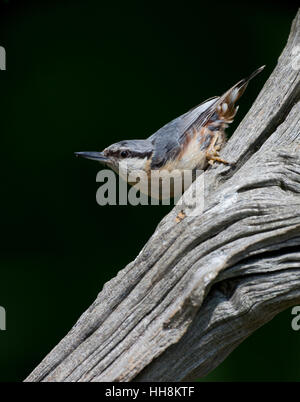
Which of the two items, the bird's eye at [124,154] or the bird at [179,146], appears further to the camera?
the bird's eye at [124,154]

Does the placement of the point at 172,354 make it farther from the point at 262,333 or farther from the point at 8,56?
the point at 8,56

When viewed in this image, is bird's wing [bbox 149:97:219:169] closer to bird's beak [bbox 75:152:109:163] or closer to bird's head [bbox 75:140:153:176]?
bird's head [bbox 75:140:153:176]

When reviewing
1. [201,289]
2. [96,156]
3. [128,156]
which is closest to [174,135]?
[128,156]

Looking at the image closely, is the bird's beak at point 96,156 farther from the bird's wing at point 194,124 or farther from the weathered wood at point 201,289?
the weathered wood at point 201,289

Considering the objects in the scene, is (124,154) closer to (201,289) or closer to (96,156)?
(96,156)

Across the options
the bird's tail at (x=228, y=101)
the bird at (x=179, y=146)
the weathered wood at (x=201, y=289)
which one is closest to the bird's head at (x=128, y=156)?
the bird at (x=179, y=146)
